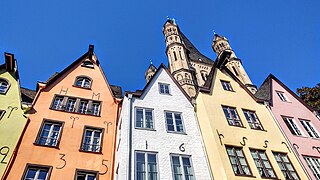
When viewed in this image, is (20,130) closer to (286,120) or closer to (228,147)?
(228,147)

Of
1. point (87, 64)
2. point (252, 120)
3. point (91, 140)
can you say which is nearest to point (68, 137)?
point (91, 140)

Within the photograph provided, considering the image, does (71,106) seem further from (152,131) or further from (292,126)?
(292,126)

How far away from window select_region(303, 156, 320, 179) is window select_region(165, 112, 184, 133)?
899 cm

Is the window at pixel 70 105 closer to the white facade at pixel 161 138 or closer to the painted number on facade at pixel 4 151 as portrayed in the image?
the white facade at pixel 161 138

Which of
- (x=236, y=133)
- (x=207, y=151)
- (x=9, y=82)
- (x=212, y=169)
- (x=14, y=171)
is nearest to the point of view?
(x=14, y=171)

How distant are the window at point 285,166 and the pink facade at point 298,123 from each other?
1.11 m

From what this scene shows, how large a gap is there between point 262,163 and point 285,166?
5.62 ft

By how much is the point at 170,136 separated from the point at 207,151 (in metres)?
2.58

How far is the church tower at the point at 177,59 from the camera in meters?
55.7

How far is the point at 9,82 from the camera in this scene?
63.3ft

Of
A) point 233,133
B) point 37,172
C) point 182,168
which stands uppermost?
point 233,133

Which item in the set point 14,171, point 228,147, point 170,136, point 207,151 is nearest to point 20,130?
point 14,171

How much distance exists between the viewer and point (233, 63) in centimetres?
6762

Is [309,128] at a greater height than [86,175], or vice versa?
[309,128]
